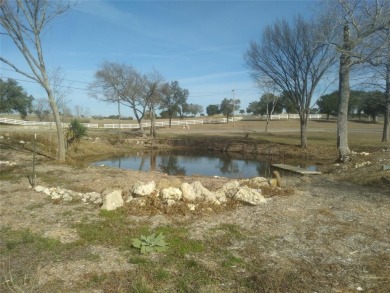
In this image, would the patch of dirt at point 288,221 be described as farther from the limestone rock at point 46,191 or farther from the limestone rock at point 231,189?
the limestone rock at point 231,189

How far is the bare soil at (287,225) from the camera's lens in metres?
4.58

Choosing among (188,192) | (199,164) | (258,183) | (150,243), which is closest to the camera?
(150,243)

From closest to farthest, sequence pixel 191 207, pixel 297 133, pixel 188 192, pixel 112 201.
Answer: pixel 191 207, pixel 112 201, pixel 188 192, pixel 297 133

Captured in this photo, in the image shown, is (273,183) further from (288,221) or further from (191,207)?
(191,207)

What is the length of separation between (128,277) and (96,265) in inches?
25.0

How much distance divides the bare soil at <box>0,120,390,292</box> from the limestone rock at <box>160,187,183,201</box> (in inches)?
16.9

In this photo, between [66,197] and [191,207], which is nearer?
[191,207]

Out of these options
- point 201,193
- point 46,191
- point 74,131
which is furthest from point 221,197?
point 74,131

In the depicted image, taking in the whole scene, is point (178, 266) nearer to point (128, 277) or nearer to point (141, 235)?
point (128, 277)

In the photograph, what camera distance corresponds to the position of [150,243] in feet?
17.9

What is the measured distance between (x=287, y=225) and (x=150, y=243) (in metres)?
2.67

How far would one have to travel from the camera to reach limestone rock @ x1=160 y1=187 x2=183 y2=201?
762 centimetres

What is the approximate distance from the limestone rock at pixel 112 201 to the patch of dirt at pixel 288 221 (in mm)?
260

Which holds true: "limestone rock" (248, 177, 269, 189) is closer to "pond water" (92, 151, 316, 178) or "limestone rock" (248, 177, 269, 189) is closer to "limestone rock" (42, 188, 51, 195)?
"limestone rock" (42, 188, 51, 195)
